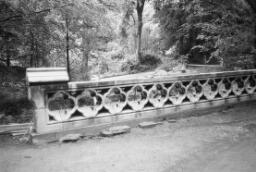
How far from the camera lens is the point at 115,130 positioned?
443cm

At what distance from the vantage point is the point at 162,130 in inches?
187

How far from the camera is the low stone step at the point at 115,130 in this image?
434cm

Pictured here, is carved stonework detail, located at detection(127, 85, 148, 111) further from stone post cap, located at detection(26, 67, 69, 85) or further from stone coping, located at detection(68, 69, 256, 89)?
stone post cap, located at detection(26, 67, 69, 85)

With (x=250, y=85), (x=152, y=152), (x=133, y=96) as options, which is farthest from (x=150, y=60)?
(x=152, y=152)

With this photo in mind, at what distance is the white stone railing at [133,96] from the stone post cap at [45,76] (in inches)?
1.4

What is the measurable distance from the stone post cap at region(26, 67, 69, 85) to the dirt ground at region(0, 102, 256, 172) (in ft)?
3.57

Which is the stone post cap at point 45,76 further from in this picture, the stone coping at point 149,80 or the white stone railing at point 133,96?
the stone coping at point 149,80

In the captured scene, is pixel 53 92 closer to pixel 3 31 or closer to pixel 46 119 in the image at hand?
pixel 46 119

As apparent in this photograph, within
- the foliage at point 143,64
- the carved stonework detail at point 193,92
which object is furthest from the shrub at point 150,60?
the carved stonework detail at point 193,92

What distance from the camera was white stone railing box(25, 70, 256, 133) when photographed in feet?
13.3

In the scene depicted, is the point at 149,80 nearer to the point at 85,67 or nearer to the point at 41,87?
the point at 41,87

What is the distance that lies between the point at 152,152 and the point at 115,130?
3.22 feet

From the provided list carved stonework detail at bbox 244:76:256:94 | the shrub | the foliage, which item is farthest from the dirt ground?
the shrub

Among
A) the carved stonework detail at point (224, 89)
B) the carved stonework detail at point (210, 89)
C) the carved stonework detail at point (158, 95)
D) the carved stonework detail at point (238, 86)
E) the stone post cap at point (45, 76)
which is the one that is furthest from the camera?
the carved stonework detail at point (238, 86)
